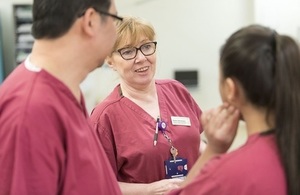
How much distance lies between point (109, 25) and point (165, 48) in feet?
9.14

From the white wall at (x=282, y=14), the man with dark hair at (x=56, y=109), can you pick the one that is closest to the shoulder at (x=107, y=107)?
the man with dark hair at (x=56, y=109)

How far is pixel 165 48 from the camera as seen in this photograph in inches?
156

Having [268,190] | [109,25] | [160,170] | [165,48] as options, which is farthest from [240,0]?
[268,190]

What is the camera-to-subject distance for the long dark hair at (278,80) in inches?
38.9

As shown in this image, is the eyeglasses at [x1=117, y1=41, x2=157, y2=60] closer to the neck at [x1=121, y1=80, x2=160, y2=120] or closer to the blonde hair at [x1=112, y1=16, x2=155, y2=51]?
the blonde hair at [x1=112, y1=16, x2=155, y2=51]

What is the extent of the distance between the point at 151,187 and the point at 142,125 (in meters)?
0.26

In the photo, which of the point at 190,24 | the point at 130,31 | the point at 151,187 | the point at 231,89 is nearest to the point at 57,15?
the point at 231,89

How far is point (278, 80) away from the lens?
0.99 metres

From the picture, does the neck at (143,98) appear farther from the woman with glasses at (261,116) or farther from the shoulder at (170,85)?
the woman with glasses at (261,116)

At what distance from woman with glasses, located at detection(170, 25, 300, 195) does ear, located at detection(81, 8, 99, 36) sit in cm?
36

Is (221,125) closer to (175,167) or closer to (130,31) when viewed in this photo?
(175,167)

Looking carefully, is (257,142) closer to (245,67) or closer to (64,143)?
(245,67)

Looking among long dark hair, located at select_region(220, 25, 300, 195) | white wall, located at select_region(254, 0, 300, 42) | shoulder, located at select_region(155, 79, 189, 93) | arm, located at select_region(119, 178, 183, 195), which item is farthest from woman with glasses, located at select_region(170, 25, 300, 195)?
white wall, located at select_region(254, 0, 300, 42)

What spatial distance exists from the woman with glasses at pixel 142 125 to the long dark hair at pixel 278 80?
773 mm
